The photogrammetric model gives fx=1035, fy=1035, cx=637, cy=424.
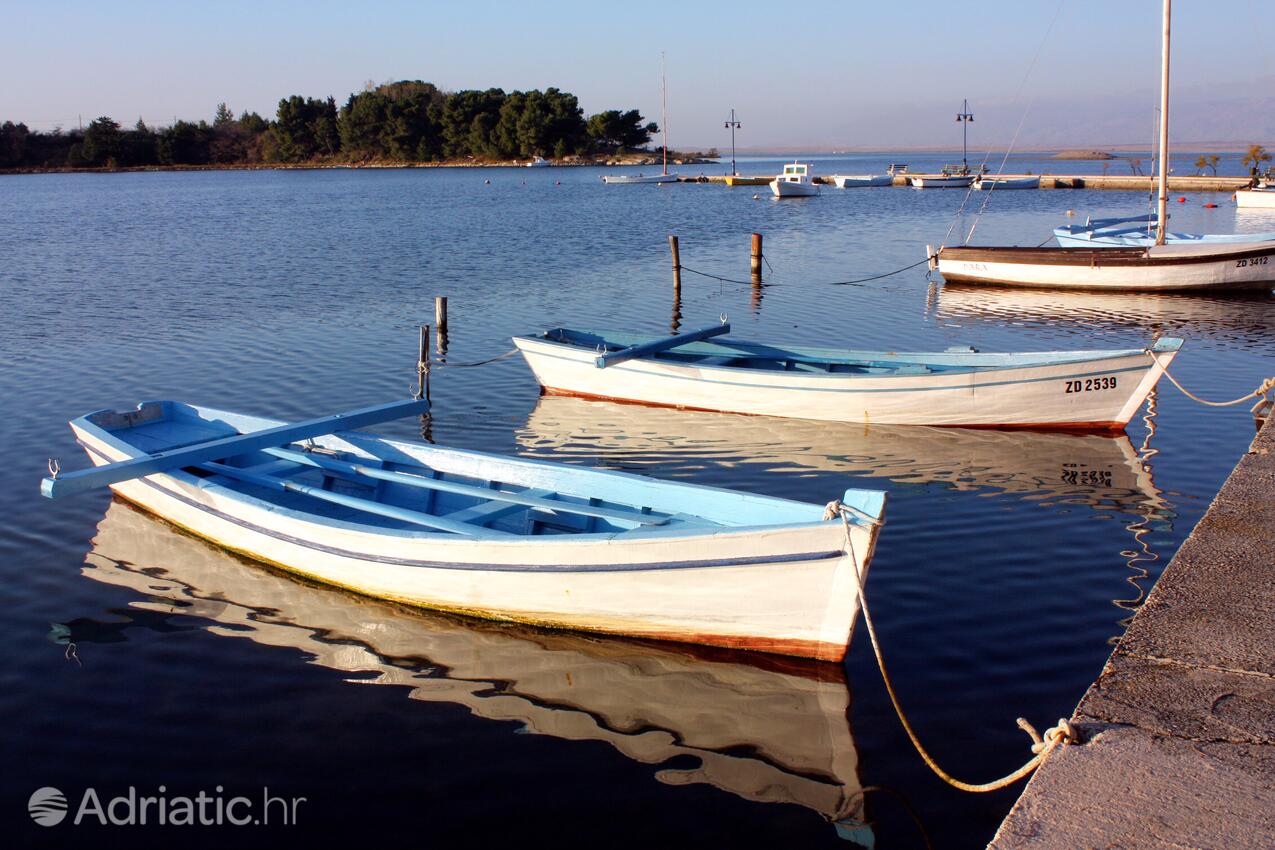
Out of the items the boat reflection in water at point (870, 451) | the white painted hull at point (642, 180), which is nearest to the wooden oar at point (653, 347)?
the boat reflection in water at point (870, 451)

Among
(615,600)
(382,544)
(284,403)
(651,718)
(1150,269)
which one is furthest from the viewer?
(1150,269)

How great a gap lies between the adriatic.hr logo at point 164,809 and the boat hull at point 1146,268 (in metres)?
23.2

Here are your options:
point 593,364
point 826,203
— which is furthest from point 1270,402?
point 826,203

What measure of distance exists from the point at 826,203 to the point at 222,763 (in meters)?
59.8

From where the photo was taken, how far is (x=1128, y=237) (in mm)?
28047

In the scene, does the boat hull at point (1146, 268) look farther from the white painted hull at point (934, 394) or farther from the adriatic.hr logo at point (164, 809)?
the adriatic.hr logo at point (164, 809)

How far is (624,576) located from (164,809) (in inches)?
123

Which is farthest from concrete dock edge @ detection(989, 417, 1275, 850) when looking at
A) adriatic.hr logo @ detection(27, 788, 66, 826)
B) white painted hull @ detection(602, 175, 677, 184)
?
white painted hull @ detection(602, 175, 677, 184)

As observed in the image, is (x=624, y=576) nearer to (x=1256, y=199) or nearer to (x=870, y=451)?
(x=870, y=451)

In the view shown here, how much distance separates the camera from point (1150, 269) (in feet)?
78.1

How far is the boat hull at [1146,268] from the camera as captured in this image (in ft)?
77.0

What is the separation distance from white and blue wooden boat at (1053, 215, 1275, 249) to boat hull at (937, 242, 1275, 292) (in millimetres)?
458

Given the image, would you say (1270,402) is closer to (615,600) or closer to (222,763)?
(615,600)

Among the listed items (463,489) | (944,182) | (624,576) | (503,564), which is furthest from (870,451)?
(944,182)
